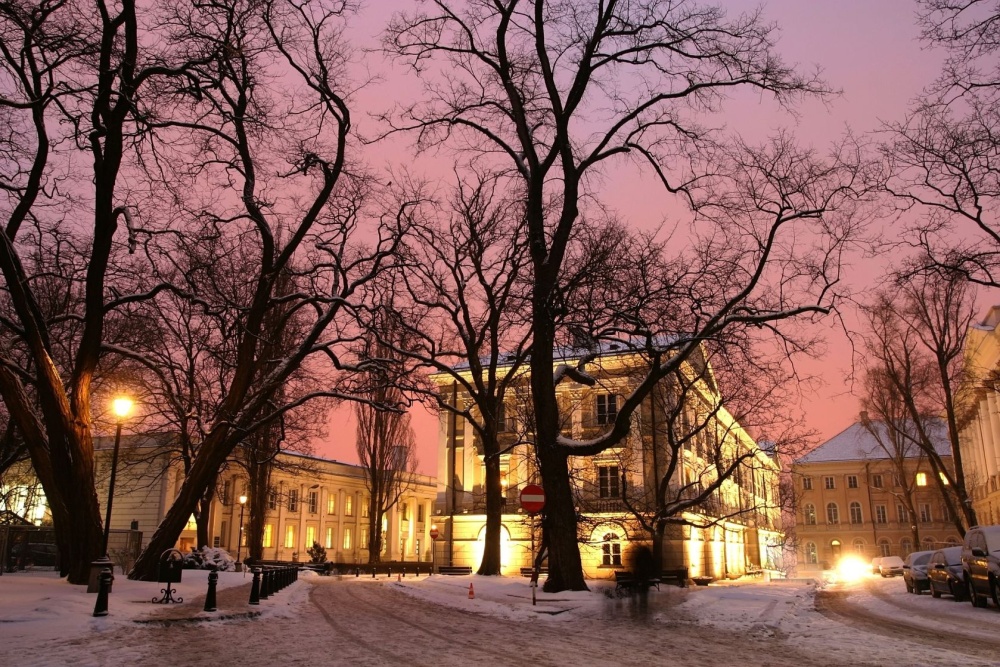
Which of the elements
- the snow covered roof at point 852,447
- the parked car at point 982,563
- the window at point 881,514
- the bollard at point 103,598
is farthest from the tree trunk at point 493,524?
the window at point 881,514

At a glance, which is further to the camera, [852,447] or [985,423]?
[852,447]

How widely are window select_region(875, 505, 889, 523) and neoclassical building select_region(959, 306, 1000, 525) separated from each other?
63.5 ft

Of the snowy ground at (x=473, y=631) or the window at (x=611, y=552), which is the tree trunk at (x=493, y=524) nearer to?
the snowy ground at (x=473, y=631)

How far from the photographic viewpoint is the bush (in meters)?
27.3

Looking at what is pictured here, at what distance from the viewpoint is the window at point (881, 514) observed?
9594 cm

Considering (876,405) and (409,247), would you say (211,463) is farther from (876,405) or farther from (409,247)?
(876,405)

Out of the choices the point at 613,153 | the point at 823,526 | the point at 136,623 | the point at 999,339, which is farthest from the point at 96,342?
the point at 823,526

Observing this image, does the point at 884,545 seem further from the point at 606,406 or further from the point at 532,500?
the point at 532,500

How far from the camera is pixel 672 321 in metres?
22.3

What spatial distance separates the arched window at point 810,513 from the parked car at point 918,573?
7357 centimetres

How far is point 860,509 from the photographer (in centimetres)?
9762

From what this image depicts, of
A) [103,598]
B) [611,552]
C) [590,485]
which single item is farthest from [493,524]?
[103,598]

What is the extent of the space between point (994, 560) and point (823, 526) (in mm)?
87071

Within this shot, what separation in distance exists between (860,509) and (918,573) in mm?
75120
